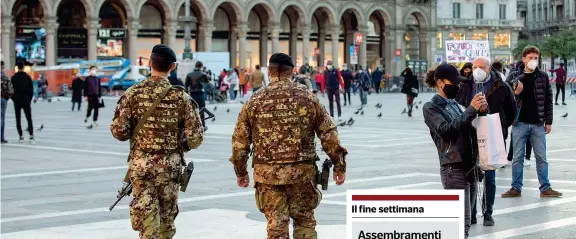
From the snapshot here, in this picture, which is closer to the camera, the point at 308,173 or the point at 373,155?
the point at 308,173

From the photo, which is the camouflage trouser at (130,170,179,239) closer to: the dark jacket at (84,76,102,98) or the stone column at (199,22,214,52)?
the dark jacket at (84,76,102,98)

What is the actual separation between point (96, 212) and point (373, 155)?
8.73 meters

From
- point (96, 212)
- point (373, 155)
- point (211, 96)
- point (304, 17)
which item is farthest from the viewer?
point (304, 17)

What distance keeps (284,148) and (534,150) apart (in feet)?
21.1

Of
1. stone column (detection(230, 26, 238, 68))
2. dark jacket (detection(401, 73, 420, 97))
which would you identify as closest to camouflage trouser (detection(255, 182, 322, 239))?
dark jacket (detection(401, 73, 420, 97))

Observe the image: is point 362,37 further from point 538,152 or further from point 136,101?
point 136,101

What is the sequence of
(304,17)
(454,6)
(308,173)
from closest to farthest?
(308,173), (304,17), (454,6)

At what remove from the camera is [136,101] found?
8133 mm

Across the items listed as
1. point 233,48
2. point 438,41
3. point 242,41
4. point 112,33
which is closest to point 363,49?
point 233,48

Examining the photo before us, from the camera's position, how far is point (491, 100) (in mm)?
11508

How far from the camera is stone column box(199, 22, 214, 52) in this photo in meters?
72.2

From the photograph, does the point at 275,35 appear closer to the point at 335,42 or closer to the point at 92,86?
the point at 335,42

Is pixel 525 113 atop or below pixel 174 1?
below

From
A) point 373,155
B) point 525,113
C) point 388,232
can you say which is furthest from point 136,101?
point 373,155
